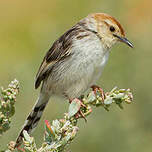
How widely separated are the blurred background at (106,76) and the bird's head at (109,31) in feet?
2.13

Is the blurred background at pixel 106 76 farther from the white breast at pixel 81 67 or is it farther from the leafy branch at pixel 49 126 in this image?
the leafy branch at pixel 49 126

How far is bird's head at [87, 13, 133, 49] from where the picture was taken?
16.8 feet

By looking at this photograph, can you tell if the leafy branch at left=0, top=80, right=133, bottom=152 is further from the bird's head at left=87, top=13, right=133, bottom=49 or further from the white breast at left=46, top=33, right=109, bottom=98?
the bird's head at left=87, top=13, right=133, bottom=49

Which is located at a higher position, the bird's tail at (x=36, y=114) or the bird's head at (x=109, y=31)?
the bird's head at (x=109, y=31)

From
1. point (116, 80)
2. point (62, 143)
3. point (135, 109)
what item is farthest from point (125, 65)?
point (62, 143)

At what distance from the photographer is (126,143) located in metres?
5.23

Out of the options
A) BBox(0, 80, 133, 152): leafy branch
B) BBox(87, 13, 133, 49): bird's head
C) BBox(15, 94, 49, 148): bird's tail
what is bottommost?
BBox(15, 94, 49, 148): bird's tail

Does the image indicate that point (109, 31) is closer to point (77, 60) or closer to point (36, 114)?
point (77, 60)

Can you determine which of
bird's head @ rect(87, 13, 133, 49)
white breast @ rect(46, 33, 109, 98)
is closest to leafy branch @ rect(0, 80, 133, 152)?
white breast @ rect(46, 33, 109, 98)

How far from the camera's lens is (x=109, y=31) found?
520 cm

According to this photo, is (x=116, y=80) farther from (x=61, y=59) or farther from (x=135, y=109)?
(x=61, y=59)

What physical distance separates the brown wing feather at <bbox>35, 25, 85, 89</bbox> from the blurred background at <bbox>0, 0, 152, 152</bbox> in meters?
0.30

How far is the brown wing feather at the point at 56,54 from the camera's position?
205 inches

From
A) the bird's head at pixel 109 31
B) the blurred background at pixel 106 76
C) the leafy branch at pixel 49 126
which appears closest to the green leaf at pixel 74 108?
the leafy branch at pixel 49 126
